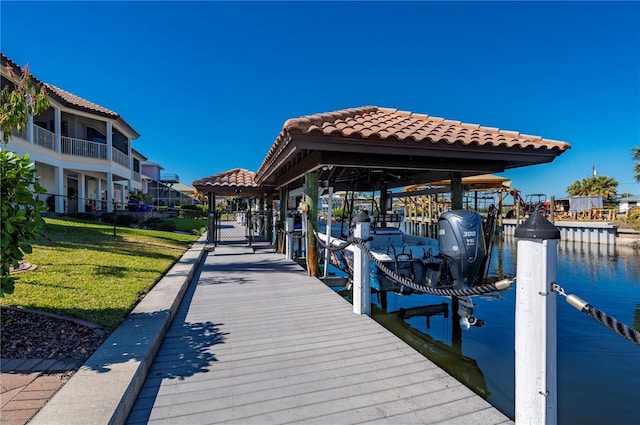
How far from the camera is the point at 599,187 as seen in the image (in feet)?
127

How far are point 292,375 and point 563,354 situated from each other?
16.0ft

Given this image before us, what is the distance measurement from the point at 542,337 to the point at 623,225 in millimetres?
29493

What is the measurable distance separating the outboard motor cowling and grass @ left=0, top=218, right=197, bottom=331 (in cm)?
459

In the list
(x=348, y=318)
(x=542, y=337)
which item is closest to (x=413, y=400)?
(x=542, y=337)

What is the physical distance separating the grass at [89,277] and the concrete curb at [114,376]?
14.6 inches

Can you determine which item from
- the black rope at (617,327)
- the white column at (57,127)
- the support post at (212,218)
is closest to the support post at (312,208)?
the black rope at (617,327)

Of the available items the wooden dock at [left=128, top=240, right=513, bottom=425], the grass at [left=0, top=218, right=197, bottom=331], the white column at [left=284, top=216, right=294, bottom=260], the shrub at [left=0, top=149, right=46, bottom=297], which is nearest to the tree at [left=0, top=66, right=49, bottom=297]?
the shrub at [left=0, top=149, right=46, bottom=297]

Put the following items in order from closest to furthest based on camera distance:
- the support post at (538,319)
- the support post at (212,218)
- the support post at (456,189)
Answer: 1. the support post at (538,319)
2. the support post at (456,189)
3. the support post at (212,218)

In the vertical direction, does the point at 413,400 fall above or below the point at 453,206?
below

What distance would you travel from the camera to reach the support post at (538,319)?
2.09 m

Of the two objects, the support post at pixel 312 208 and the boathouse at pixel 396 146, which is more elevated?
the boathouse at pixel 396 146

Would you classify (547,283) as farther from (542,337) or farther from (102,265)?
(102,265)

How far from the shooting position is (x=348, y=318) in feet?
15.3

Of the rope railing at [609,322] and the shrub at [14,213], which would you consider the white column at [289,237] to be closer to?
the shrub at [14,213]
